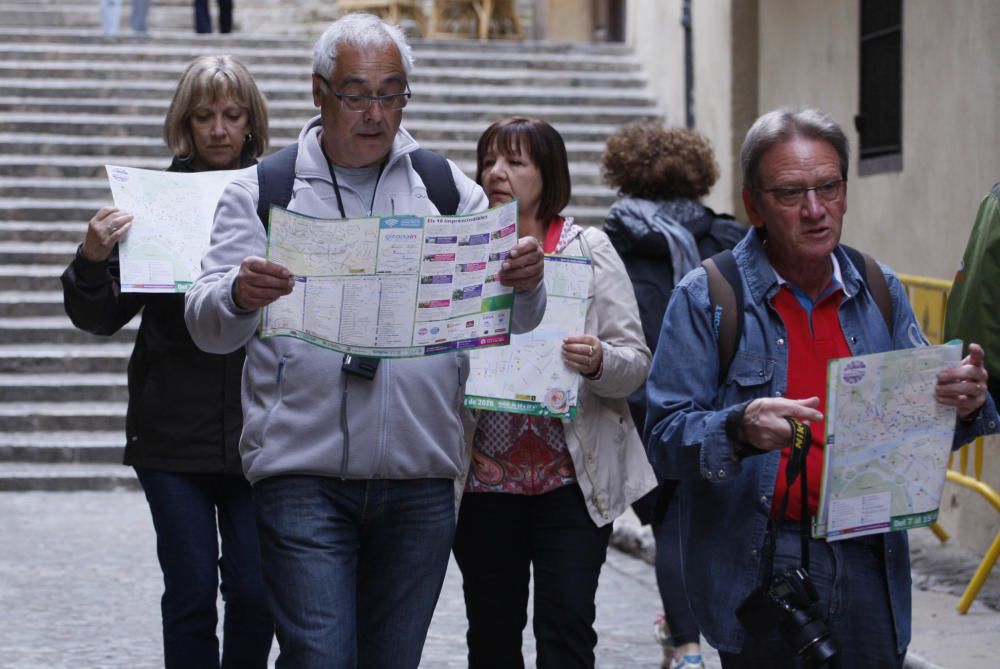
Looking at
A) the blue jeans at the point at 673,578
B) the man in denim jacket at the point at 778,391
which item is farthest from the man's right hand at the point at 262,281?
the blue jeans at the point at 673,578

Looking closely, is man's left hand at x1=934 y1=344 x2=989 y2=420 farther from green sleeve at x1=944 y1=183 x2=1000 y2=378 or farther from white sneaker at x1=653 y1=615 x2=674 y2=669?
white sneaker at x1=653 y1=615 x2=674 y2=669

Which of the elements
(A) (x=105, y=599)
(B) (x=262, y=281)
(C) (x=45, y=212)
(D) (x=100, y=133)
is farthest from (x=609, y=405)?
(D) (x=100, y=133)

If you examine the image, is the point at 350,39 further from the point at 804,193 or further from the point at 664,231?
the point at 664,231

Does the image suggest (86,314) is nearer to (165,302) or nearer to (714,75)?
(165,302)

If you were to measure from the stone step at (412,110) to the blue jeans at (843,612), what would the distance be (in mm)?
11134

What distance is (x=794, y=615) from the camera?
3340 millimetres

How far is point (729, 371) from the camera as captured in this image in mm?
3564

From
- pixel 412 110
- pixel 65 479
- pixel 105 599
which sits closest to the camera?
pixel 105 599

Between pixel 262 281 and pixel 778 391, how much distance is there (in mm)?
1055

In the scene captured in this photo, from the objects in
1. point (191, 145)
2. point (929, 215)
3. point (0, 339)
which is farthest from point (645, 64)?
point (191, 145)

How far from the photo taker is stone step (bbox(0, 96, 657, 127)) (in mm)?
14773

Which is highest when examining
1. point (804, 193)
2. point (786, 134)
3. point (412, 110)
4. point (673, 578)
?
point (412, 110)

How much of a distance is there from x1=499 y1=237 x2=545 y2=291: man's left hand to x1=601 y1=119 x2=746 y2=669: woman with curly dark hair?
6.56ft

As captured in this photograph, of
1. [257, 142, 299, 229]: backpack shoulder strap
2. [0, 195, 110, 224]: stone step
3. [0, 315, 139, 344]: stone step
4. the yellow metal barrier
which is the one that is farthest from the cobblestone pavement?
[0, 195, 110, 224]: stone step
